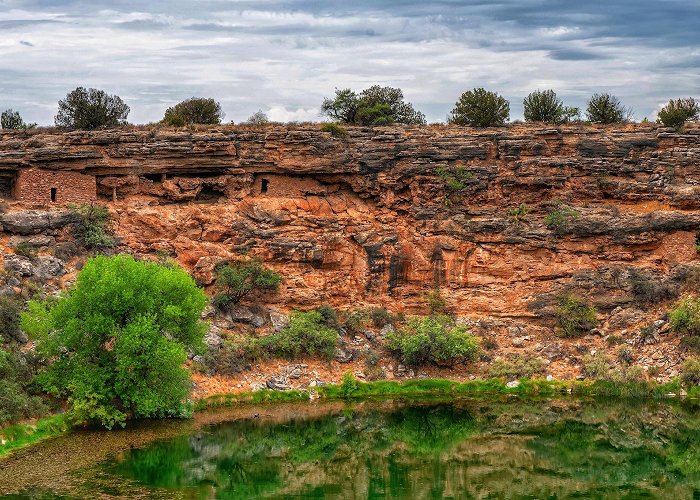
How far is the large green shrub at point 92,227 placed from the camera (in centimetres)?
4575

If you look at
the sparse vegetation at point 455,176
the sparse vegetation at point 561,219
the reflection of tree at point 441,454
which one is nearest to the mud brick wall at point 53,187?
the reflection of tree at point 441,454

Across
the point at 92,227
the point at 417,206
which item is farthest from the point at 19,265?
the point at 417,206

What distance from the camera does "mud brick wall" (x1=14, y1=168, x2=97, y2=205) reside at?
46281mm

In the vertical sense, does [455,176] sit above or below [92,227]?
above

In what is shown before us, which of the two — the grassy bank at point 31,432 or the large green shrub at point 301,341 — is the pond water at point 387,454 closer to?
the grassy bank at point 31,432

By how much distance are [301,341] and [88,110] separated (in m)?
16.3

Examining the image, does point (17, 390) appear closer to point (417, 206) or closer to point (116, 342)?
point (116, 342)

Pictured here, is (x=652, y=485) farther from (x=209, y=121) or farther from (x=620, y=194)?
(x=209, y=121)

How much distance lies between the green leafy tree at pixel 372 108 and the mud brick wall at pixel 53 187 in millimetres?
13398

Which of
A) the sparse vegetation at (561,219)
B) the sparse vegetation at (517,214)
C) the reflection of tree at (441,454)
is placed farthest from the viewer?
the sparse vegetation at (517,214)

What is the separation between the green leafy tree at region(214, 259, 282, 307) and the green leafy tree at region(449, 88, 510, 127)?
45.2ft

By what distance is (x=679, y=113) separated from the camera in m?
52.2

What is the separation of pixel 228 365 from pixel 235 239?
8223mm

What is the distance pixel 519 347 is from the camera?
4575 centimetres
